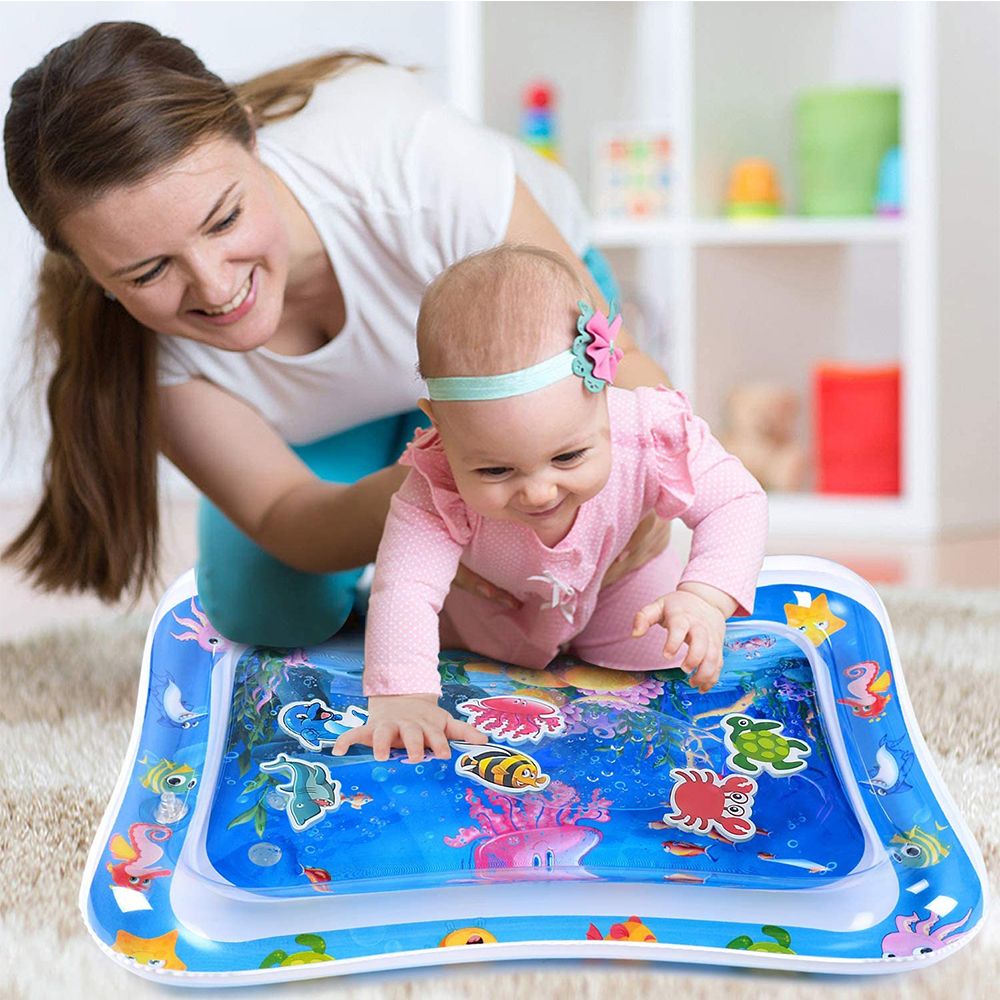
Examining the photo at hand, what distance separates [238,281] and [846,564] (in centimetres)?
128

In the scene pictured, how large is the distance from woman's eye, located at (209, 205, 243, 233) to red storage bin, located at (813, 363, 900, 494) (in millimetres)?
1581

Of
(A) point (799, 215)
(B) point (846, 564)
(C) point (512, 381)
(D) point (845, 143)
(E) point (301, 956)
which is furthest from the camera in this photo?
(A) point (799, 215)

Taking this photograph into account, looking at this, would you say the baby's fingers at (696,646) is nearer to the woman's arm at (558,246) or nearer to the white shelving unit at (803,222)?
the woman's arm at (558,246)

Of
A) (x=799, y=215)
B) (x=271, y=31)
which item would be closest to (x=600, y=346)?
(x=799, y=215)

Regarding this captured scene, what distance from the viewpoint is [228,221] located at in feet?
3.55

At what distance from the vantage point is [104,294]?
4.11 ft

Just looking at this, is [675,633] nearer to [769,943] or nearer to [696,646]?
[696,646]

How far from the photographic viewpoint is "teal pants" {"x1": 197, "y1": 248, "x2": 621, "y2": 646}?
131 cm

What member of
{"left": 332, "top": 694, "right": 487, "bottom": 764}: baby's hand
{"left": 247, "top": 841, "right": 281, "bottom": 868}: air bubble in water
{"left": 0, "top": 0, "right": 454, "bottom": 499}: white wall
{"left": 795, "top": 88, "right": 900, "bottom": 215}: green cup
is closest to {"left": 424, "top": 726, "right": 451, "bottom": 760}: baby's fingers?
{"left": 332, "top": 694, "right": 487, "bottom": 764}: baby's hand

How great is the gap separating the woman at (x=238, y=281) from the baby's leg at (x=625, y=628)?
0.07ft

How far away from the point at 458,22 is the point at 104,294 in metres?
1.48

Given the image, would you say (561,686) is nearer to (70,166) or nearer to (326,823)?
(326,823)

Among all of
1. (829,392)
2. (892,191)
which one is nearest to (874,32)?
(892,191)

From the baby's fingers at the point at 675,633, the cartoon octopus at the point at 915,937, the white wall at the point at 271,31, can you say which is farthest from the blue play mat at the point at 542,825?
the white wall at the point at 271,31
